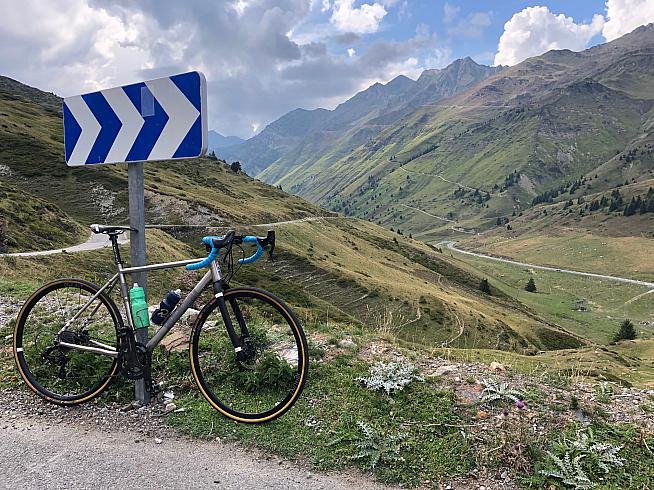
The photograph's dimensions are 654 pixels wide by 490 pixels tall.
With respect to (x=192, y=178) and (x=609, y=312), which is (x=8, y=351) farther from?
(x=609, y=312)

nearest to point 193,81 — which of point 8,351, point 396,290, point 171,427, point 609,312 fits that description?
point 171,427

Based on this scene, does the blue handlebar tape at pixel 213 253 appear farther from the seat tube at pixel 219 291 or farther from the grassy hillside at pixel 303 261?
the grassy hillside at pixel 303 261

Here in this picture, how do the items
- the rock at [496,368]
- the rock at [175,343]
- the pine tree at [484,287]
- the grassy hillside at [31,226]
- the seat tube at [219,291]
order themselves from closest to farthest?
the seat tube at [219,291] < the rock at [496,368] < the rock at [175,343] < the grassy hillside at [31,226] < the pine tree at [484,287]

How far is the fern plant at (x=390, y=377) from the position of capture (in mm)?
6111

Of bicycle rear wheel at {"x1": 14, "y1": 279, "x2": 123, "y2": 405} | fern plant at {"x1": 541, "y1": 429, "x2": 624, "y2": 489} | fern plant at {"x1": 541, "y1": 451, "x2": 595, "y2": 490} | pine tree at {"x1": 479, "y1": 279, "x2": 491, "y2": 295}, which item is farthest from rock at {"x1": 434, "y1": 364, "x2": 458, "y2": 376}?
pine tree at {"x1": 479, "y1": 279, "x2": 491, "y2": 295}

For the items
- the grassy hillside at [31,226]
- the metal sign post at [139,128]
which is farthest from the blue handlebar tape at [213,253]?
the grassy hillside at [31,226]

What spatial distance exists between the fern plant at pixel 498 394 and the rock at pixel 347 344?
253 centimetres

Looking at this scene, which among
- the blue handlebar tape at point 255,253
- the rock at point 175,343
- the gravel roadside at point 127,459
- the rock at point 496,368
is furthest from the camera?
the rock at point 175,343

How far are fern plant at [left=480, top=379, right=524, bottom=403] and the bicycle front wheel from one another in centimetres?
260

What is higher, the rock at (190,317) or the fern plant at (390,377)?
the rock at (190,317)

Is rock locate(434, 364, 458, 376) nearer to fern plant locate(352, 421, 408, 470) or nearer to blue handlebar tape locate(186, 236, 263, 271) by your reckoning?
fern plant locate(352, 421, 408, 470)

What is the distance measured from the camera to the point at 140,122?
5406 millimetres

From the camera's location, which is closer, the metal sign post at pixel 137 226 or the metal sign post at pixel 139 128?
the metal sign post at pixel 139 128

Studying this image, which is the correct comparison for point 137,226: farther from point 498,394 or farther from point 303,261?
point 303,261
